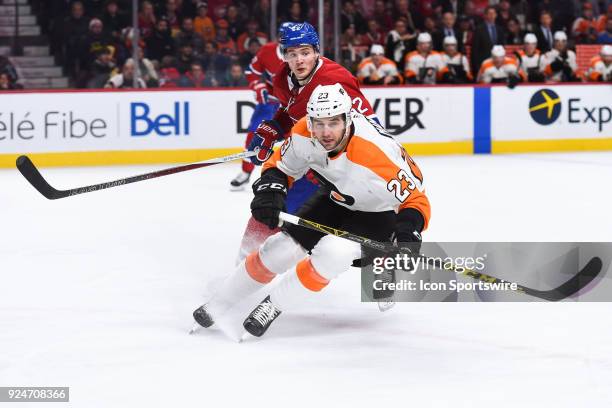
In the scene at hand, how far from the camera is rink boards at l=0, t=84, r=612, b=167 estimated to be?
366 inches

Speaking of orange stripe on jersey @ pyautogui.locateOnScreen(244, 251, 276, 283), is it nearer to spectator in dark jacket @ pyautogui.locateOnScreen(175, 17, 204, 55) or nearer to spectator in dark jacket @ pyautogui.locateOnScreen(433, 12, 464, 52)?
spectator in dark jacket @ pyautogui.locateOnScreen(175, 17, 204, 55)

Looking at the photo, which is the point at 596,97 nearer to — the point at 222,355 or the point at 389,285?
the point at 389,285

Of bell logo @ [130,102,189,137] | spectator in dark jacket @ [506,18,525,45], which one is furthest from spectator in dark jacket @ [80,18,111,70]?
spectator in dark jacket @ [506,18,525,45]

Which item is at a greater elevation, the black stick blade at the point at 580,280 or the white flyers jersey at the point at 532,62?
the white flyers jersey at the point at 532,62

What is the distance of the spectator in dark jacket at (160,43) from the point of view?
32.3 feet

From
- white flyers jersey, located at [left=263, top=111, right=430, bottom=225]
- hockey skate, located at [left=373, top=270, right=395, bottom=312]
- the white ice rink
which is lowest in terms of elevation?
the white ice rink

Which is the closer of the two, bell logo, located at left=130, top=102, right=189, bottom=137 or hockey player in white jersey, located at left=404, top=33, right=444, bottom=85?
bell logo, located at left=130, top=102, right=189, bottom=137

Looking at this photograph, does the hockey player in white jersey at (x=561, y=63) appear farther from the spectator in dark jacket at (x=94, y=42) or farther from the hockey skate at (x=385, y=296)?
the hockey skate at (x=385, y=296)

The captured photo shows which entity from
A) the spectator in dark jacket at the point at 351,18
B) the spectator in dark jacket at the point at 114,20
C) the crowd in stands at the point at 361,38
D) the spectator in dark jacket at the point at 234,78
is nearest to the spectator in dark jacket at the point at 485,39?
the crowd in stands at the point at 361,38

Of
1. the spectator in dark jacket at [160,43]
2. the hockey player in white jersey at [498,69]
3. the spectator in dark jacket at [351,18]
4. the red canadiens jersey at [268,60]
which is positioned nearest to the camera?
the red canadiens jersey at [268,60]

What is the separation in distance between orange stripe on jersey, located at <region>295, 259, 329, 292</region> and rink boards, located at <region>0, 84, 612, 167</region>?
4.99 m

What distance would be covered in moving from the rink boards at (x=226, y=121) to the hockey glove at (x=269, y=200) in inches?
195

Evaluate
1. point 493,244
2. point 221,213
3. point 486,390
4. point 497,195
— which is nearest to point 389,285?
point 486,390

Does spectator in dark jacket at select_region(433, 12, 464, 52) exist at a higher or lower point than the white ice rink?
higher
